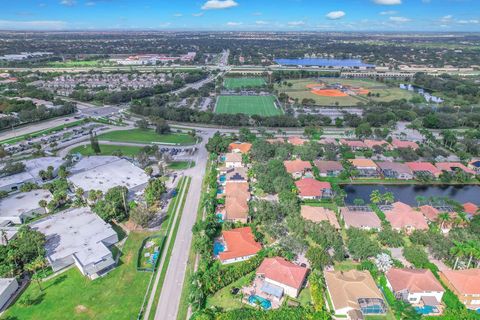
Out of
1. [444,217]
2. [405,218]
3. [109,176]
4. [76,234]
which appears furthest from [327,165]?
[76,234]

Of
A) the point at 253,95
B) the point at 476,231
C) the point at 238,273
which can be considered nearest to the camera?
the point at 238,273

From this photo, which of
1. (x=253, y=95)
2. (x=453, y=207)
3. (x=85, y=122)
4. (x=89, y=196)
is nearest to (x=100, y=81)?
(x=85, y=122)

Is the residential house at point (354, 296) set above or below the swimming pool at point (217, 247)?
above

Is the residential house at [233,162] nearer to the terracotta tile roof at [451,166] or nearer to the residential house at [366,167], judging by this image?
the residential house at [366,167]

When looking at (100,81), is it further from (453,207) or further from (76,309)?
(453,207)

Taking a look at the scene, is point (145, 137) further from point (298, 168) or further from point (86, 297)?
point (86, 297)

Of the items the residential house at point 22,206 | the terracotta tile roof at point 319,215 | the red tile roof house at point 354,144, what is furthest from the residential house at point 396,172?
the residential house at point 22,206
